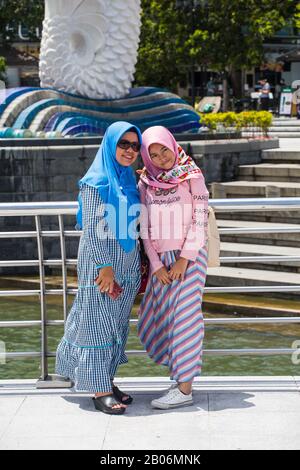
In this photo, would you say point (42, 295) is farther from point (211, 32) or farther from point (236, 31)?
point (211, 32)

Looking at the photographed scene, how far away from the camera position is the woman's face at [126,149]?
15.8 feet

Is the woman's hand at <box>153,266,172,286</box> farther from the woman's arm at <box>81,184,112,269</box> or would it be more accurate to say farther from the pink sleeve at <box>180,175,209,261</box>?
the woman's arm at <box>81,184,112,269</box>

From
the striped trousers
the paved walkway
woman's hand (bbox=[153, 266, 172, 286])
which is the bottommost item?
the paved walkway

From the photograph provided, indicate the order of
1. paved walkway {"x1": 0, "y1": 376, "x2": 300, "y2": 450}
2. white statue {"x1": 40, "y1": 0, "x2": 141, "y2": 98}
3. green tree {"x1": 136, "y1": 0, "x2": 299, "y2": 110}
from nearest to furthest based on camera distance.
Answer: paved walkway {"x1": 0, "y1": 376, "x2": 300, "y2": 450} → white statue {"x1": 40, "y1": 0, "x2": 141, "y2": 98} → green tree {"x1": 136, "y1": 0, "x2": 299, "y2": 110}

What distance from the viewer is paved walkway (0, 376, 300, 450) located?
14.5 ft

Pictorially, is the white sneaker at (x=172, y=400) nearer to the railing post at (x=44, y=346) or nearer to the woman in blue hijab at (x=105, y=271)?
the woman in blue hijab at (x=105, y=271)

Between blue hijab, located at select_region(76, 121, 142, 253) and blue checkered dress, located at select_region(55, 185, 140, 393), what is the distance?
5cm

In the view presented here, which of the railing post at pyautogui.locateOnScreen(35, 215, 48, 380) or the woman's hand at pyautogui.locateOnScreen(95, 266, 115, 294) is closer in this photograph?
the woman's hand at pyautogui.locateOnScreen(95, 266, 115, 294)

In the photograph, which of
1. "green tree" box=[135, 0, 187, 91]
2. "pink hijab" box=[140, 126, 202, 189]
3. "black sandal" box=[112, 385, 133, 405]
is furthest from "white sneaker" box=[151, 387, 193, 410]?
"green tree" box=[135, 0, 187, 91]

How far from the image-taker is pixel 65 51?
17.1 m

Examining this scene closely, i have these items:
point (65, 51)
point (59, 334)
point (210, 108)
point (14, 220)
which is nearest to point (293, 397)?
point (59, 334)

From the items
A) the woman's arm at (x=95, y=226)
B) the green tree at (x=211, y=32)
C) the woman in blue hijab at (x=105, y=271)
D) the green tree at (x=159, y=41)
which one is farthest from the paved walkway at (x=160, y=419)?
the green tree at (x=159, y=41)

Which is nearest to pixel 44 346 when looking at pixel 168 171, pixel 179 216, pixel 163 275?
pixel 163 275

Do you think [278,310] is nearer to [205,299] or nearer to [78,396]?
[205,299]
